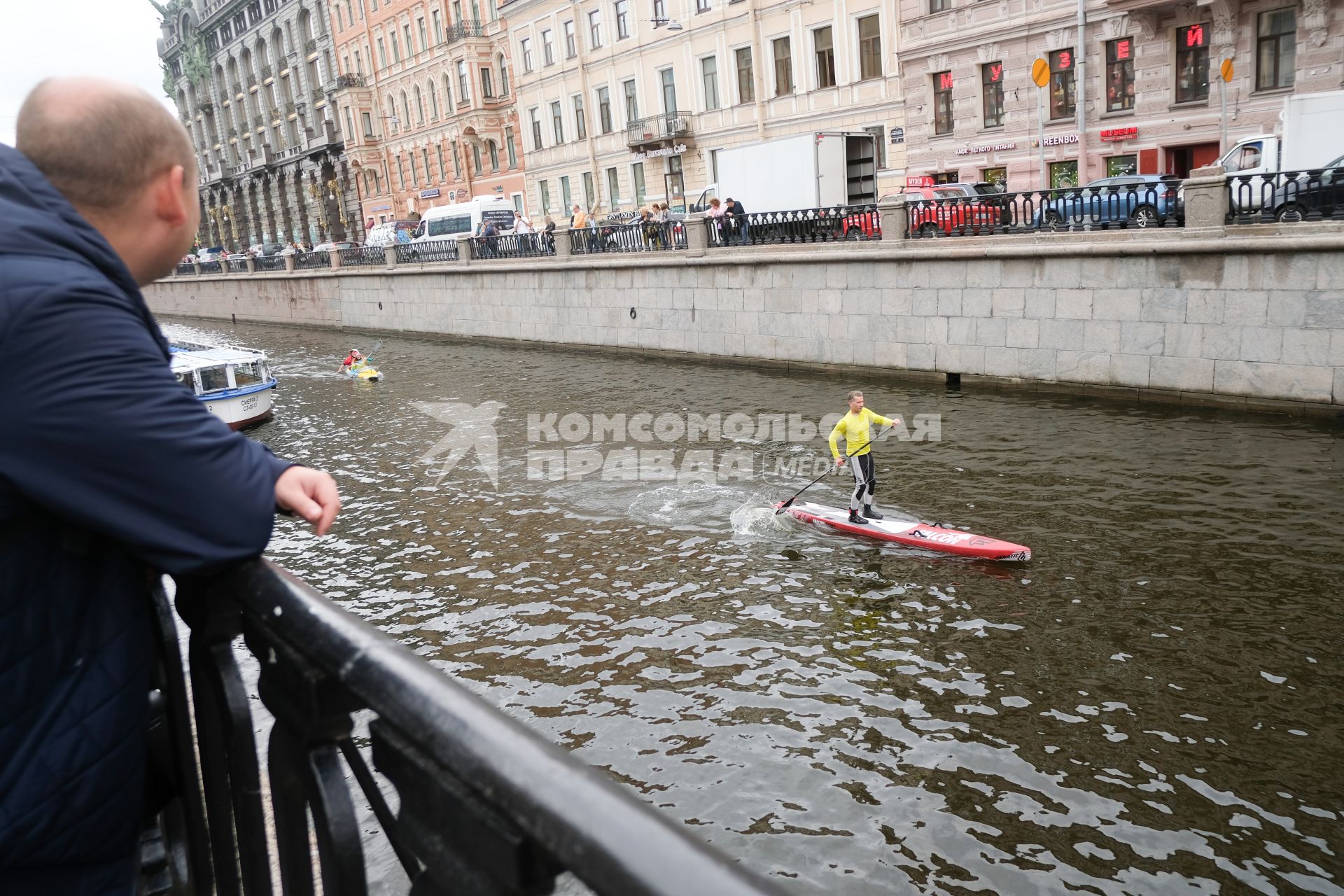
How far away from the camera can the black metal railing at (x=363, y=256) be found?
40.1m

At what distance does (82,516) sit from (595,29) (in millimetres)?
46759

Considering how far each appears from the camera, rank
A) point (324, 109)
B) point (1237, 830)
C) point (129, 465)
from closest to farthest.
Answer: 1. point (129, 465)
2. point (1237, 830)
3. point (324, 109)

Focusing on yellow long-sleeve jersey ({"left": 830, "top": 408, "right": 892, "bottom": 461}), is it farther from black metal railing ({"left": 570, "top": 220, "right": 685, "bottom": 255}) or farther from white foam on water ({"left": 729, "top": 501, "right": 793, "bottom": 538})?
black metal railing ({"left": 570, "top": 220, "right": 685, "bottom": 255})

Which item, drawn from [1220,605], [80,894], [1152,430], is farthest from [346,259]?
[80,894]

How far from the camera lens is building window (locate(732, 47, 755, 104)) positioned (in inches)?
1480

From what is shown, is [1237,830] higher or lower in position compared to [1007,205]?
lower

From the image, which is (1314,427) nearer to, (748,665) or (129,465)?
(748,665)

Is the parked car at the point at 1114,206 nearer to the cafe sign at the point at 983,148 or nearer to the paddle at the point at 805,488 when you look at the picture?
the paddle at the point at 805,488

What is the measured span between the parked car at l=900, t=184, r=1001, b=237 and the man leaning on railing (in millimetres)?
19194

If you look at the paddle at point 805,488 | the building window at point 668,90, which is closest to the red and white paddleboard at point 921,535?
the paddle at point 805,488

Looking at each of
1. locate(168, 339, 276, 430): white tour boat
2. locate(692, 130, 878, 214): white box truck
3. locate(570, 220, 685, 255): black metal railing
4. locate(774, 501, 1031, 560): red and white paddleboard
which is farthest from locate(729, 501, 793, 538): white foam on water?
locate(692, 130, 878, 214): white box truck

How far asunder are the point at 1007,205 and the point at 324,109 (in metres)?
61.6

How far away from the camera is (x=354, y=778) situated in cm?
135

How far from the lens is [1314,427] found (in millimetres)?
14781
